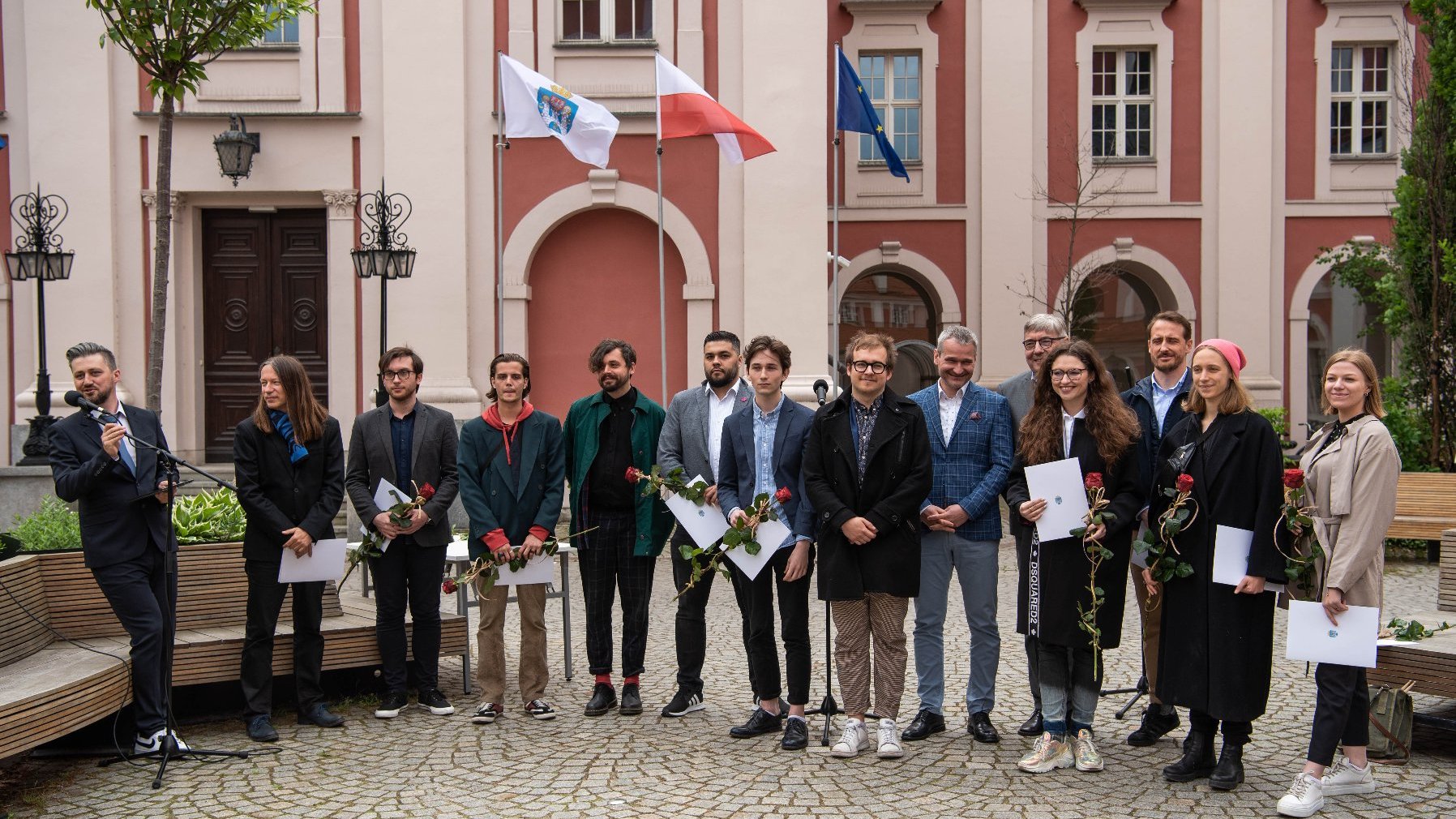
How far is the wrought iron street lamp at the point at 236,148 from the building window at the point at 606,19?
383 cm

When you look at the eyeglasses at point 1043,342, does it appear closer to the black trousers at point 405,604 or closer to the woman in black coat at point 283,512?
the black trousers at point 405,604

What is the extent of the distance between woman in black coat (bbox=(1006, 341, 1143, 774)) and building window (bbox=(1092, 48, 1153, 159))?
48.6ft

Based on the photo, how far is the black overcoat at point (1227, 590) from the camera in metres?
5.39

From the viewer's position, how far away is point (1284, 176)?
19.6 m

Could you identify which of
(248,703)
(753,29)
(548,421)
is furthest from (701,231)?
(248,703)

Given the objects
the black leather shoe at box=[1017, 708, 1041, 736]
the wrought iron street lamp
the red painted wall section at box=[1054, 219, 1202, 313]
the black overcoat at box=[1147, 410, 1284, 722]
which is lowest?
the black leather shoe at box=[1017, 708, 1041, 736]

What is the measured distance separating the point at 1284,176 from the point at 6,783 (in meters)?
18.6

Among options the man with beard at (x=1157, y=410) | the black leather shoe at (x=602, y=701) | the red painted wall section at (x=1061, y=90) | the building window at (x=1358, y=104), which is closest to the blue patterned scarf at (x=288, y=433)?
the black leather shoe at (x=602, y=701)

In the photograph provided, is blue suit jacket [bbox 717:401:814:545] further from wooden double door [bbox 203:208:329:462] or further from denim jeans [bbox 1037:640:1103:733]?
wooden double door [bbox 203:208:329:462]

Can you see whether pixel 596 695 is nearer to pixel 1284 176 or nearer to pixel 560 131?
pixel 560 131

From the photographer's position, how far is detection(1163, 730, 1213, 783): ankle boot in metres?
5.64

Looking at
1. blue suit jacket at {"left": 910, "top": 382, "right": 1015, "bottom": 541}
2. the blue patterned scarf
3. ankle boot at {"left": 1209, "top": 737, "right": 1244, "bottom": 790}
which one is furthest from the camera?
the blue patterned scarf

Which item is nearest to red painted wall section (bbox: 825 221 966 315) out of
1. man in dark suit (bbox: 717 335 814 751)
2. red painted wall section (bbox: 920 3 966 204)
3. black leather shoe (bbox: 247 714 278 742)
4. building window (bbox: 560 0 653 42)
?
red painted wall section (bbox: 920 3 966 204)

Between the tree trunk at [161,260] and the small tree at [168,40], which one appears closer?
the small tree at [168,40]
